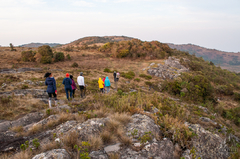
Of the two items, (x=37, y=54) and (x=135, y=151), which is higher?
(x=37, y=54)

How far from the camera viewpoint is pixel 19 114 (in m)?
5.25

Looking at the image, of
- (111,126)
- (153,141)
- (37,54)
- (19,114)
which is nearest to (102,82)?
(19,114)

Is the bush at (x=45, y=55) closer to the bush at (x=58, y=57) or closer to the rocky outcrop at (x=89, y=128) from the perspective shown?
the bush at (x=58, y=57)

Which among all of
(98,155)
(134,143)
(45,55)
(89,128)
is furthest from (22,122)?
(45,55)

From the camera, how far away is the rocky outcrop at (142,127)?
328 cm

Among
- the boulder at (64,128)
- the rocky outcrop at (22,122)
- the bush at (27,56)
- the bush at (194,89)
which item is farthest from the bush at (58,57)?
the boulder at (64,128)

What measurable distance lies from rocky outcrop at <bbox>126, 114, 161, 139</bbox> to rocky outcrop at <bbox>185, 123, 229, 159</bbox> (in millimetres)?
920

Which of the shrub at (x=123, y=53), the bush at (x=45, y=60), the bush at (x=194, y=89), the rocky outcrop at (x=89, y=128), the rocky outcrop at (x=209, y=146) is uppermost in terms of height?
the shrub at (x=123, y=53)

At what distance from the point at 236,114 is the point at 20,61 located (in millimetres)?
27411

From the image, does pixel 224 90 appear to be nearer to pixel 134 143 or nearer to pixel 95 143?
pixel 134 143

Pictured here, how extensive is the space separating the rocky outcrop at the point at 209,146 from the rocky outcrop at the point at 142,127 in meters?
0.92

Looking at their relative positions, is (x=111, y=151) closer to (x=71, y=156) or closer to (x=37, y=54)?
(x=71, y=156)

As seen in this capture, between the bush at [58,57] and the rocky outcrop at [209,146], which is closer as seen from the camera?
the rocky outcrop at [209,146]

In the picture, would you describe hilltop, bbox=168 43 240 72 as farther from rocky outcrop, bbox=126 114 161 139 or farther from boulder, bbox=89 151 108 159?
boulder, bbox=89 151 108 159
